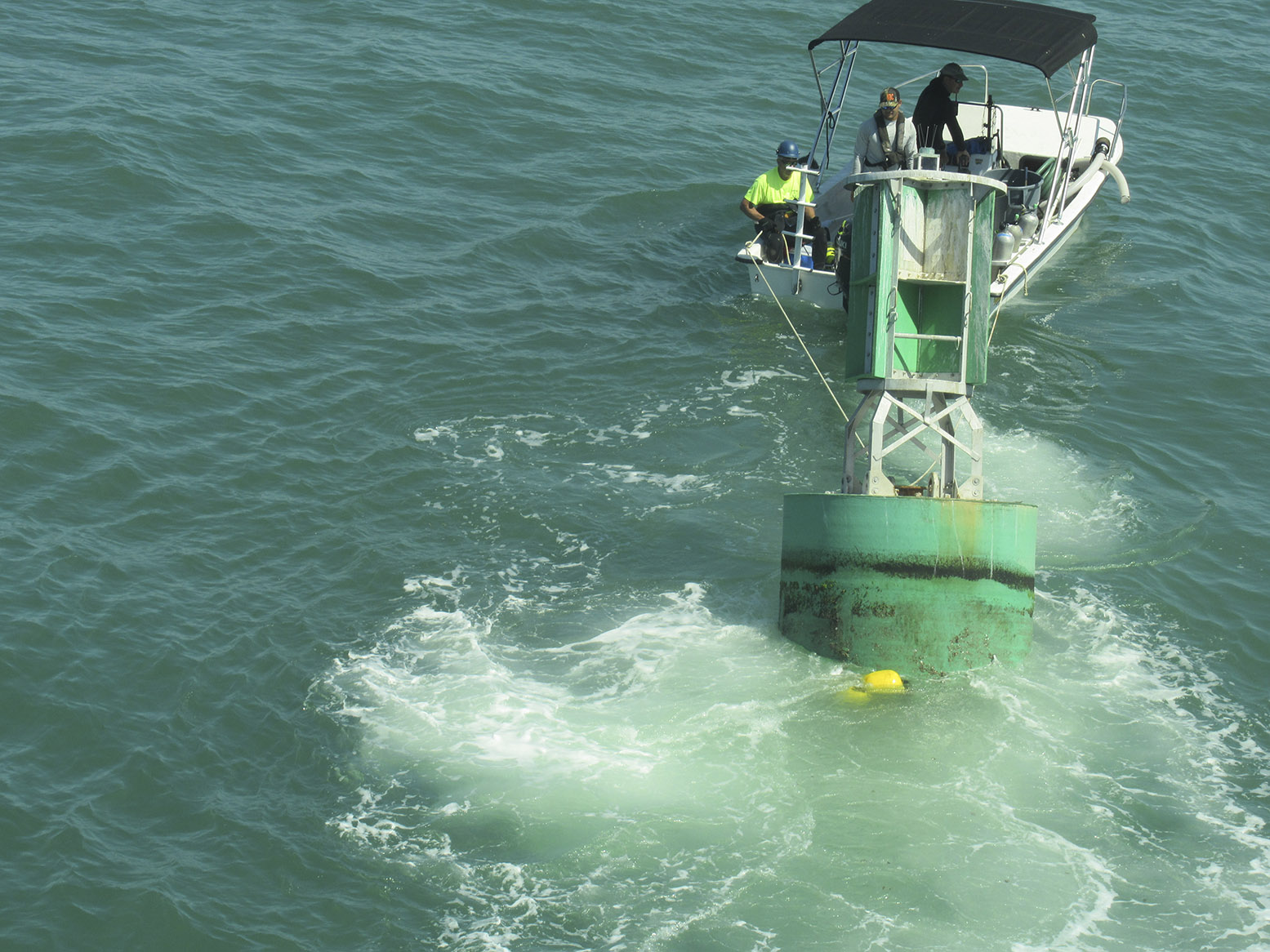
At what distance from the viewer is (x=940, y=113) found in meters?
16.1

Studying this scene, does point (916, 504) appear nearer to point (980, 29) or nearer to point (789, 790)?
point (789, 790)

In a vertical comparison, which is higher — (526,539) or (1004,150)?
(1004,150)

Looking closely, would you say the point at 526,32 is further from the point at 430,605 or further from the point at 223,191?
the point at 430,605

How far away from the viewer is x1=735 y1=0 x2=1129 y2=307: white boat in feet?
50.8

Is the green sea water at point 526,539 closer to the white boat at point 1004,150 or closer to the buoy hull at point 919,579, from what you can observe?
the buoy hull at point 919,579

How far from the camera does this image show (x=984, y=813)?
8844 mm

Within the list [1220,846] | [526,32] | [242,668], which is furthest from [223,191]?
[1220,846]

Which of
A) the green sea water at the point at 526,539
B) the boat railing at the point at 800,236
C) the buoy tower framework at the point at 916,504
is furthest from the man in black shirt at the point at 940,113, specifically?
the buoy tower framework at the point at 916,504

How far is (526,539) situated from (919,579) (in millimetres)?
3488

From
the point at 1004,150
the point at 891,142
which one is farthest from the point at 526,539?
the point at 1004,150

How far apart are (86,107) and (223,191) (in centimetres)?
266

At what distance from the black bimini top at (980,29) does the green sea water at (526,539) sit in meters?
2.94

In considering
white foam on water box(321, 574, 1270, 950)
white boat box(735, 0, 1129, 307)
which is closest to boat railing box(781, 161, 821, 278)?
white boat box(735, 0, 1129, 307)

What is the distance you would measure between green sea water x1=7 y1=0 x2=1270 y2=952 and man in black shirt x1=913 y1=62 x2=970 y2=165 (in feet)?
6.84
